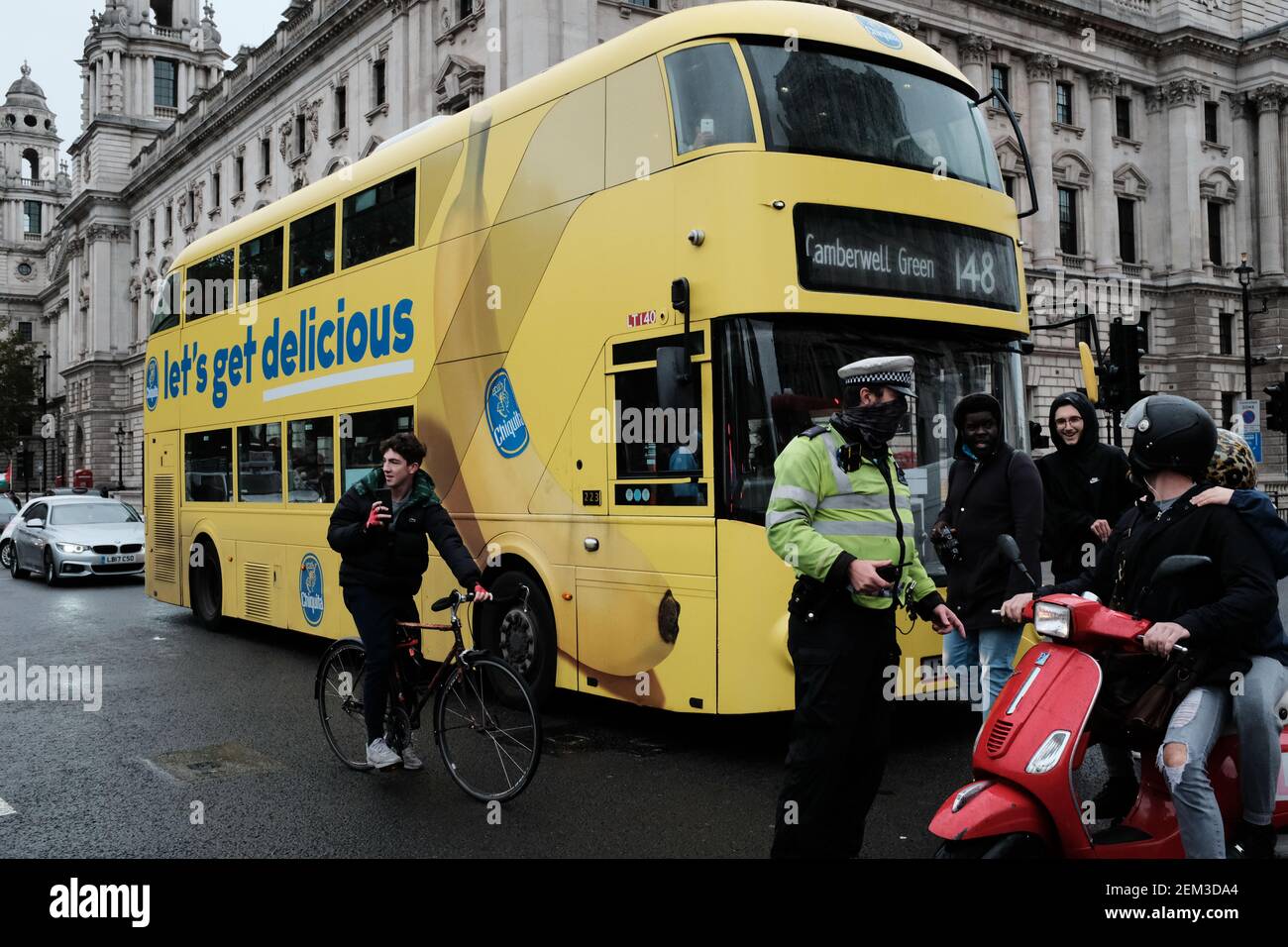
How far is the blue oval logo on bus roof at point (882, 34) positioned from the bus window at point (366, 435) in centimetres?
427

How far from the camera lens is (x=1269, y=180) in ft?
167

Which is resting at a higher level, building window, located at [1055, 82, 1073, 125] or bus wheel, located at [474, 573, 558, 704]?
building window, located at [1055, 82, 1073, 125]

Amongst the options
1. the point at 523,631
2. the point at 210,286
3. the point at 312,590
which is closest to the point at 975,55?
the point at 210,286

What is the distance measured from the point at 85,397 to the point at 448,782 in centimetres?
7708

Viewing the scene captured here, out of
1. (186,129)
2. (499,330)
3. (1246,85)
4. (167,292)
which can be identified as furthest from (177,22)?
(499,330)

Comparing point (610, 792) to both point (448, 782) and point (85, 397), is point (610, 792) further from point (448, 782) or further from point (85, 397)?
point (85, 397)

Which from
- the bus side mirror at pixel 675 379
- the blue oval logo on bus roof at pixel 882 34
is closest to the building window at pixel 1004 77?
the blue oval logo on bus roof at pixel 882 34

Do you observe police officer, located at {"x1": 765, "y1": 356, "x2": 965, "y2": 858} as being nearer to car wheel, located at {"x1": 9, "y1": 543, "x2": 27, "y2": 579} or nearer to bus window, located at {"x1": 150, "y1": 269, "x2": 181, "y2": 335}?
bus window, located at {"x1": 150, "y1": 269, "x2": 181, "y2": 335}

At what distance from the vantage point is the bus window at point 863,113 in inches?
254

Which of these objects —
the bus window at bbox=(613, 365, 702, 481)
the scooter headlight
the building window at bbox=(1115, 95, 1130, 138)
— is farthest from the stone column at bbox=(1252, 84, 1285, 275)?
the scooter headlight

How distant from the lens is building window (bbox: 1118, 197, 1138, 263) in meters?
48.9

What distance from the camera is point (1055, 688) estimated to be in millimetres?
3580

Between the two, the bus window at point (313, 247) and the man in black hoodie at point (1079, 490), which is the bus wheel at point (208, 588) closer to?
the bus window at point (313, 247)

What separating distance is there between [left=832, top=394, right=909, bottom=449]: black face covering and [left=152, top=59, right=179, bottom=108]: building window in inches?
3232
